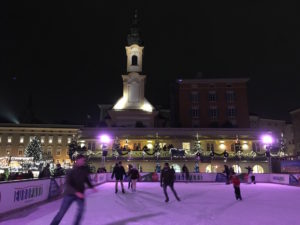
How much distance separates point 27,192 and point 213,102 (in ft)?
170

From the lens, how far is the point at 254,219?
9742 millimetres

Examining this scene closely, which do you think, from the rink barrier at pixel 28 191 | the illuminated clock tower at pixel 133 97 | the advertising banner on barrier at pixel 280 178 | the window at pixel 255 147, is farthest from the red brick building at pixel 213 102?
the rink barrier at pixel 28 191

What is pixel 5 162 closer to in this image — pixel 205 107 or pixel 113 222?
pixel 205 107

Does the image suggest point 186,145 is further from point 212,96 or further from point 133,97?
point 212,96

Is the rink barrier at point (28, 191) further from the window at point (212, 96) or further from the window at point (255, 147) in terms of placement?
the window at point (212, 96)

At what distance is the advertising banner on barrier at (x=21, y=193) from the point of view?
10.4 metres

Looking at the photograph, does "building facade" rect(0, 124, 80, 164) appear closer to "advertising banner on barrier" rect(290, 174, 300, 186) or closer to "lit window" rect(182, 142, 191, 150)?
"lit window" rect(182, 142, 191, 150)

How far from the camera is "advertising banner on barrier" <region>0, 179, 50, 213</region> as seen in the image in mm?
10367

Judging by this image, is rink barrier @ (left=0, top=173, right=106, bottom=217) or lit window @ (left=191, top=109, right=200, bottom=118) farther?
lit window @ (left=191, top=109, right=200, bottom=118)

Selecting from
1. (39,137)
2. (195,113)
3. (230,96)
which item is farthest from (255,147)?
(39,137)

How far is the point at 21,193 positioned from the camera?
1175 cm

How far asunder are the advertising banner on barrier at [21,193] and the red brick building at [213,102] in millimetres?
46040

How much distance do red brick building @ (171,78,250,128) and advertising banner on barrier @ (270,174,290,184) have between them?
27718mm

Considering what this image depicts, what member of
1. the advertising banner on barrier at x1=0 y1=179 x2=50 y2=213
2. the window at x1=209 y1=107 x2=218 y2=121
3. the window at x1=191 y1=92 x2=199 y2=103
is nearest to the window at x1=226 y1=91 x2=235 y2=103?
the window at x1=209 y1=107 x2=218 y2=121
